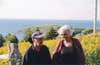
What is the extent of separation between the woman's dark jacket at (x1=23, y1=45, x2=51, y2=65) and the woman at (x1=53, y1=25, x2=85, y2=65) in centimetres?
13

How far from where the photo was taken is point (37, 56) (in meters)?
4.90

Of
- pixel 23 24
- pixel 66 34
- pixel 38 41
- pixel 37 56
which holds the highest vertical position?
pixel 23 24

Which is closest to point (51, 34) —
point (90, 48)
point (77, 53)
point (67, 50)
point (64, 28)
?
point (64, 28)

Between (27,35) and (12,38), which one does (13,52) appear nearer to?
(12,38)

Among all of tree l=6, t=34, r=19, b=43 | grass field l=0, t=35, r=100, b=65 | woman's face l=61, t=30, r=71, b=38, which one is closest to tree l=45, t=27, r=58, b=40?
grass field l=0, t=35, r=100, b=65

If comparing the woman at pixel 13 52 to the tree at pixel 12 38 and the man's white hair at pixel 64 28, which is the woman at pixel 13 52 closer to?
the tree at pixel 12 38

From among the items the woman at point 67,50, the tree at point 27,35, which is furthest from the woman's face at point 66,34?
the tree at point 27,35

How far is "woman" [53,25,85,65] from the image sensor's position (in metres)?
4.88

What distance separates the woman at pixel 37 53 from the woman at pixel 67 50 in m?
0.15

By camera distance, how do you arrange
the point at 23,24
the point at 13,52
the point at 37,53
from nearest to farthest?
the point at 37,53, the point at 23,24, the point at 13,52

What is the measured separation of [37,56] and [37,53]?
6cm

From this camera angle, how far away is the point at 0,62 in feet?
17.5

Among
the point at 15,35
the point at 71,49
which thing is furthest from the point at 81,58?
the point at 15,35

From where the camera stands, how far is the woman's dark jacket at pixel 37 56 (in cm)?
487
